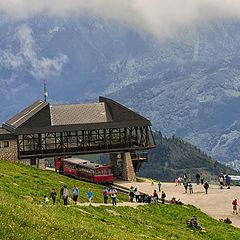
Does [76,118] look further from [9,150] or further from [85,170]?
[9,150]

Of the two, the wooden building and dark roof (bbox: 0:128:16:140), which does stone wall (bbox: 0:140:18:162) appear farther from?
dark roof (bbox: 0:128:16:140)

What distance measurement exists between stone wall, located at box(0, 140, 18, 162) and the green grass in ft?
62.3

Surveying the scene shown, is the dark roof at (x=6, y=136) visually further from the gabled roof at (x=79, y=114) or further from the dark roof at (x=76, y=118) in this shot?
the gabled roof at (x=79, y=114)

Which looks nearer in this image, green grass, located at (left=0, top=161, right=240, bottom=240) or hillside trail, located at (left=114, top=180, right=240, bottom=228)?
green grass, located at (left=0, top=161, right=240, bottom=240)

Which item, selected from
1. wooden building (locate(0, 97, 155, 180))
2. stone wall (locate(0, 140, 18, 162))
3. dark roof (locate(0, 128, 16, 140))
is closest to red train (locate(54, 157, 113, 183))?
wooden building (locate(0, 97, 155, 180))

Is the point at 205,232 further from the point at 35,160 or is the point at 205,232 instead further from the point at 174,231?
the point at 35,160

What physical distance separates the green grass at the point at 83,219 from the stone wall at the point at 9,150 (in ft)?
62.3

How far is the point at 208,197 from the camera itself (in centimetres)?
7438

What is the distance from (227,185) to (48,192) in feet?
127

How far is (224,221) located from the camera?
187 feet

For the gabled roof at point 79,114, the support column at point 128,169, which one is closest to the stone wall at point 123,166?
the support column at point 128,169

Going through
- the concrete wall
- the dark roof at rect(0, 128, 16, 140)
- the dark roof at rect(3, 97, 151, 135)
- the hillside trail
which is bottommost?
the hillside trail

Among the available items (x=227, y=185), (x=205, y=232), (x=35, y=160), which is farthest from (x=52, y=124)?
(x=205, y=232)

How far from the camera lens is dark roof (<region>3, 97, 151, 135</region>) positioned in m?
88.4
